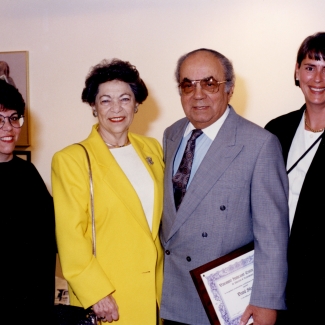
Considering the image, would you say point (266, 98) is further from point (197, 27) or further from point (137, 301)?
point (137, 301)

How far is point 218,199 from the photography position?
200 centimetres

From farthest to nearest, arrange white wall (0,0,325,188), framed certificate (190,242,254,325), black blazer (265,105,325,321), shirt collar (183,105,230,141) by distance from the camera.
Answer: white wall (0,0,325,188)
shirt collar (183,105,230,141)
black blazer (265,105,325,321)
framed certificate (190,242,254,325)

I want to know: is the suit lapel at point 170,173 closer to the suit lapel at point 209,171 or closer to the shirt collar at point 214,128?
the suit lapel at point 209,171

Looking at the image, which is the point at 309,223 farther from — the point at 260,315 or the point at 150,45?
the point at 150,45

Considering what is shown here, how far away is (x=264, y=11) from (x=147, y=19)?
0.87 metres

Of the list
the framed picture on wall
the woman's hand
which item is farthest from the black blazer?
the framed picture on wall

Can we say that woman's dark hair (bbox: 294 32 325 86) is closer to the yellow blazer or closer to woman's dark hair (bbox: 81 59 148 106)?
woman's dark hair (bbox: 81 59 148 106)

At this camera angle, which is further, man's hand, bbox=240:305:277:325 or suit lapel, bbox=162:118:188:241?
suit lapel, bbox=162:118:188:241

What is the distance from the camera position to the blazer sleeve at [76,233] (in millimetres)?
1986

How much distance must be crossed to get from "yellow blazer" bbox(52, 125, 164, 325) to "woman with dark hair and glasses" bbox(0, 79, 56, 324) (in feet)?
0.46

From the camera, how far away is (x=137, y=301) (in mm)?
2121

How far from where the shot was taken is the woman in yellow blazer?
200 centimetres

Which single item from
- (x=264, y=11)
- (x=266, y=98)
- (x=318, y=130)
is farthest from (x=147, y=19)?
(x=318, y=130)

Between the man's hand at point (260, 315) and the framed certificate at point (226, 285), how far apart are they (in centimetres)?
3
